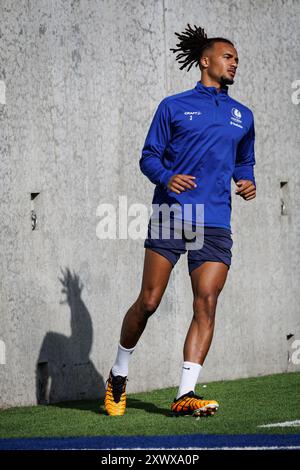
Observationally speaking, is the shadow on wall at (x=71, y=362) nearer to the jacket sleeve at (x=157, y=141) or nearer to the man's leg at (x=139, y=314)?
the man's leg at (x=139, y=314)

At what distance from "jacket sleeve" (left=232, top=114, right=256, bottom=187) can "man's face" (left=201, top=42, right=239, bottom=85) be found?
356 mm

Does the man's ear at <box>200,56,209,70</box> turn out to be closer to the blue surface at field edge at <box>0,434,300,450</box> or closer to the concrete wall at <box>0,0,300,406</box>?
the concrete wall at <box>0,0,300,406</box>

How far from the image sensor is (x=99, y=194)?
29.3ft

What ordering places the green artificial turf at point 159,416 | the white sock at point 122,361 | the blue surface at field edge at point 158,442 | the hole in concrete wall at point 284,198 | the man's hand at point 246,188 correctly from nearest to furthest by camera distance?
the blue surface at field edge at point 158,442 < the green artificial turf at point 159,416 < the man's hand at point 246,188 < the white sock at point 122,361 < the hole in concrete wall at point 284,198

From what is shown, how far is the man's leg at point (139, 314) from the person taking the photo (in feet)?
23.5

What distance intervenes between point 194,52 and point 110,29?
1.53 metres

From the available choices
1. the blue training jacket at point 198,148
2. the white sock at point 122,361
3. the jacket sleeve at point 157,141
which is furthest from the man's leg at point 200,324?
the jacket sleeve at point 157,141

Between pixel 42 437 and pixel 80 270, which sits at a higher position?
pixel 80 270

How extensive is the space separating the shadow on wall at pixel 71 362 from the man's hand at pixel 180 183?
74.1 inches

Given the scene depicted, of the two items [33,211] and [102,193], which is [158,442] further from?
[102,193]

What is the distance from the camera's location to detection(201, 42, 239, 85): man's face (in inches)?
291

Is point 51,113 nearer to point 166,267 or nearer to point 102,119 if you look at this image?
point 102,119

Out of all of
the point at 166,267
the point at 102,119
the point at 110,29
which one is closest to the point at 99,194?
the point at 102,119

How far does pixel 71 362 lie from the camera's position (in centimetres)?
864
